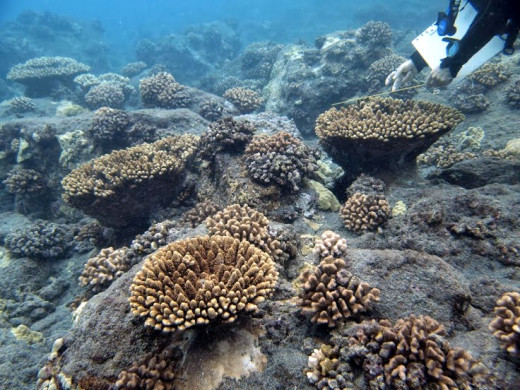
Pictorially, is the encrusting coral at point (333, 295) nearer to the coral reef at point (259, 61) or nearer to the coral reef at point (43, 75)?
the coral reef at point (259, 61)

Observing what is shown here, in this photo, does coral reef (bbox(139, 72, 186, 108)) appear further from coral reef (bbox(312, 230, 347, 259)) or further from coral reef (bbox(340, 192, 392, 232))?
coral reef (bbox(312, 230, 347, 259))

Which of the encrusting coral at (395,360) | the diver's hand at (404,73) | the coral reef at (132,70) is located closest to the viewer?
the encrusting coral at (395,360)

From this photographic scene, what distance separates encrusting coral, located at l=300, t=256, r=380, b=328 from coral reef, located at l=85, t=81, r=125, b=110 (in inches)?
585

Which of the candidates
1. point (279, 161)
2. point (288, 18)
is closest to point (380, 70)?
point (279, 161)

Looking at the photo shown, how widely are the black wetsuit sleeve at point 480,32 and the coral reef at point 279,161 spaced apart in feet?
9.25

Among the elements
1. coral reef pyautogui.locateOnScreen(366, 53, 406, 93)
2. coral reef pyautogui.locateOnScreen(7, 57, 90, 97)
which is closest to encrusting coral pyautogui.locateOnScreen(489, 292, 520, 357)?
coral reef pyautogui.locateOnScreen(366, 53, 406, 93)

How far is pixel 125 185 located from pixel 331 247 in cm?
459

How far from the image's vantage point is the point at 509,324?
2.56 meters

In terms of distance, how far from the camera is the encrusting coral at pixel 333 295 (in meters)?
3.18

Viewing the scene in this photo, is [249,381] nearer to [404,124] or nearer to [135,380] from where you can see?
[135,380]

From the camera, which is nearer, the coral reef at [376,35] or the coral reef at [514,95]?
the coral reef at [514,95]

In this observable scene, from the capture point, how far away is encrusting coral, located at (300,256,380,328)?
10.4 feet

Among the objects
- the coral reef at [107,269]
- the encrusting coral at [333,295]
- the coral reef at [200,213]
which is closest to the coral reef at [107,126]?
the coral reef at [200,213]

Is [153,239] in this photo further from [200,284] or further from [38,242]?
[38,242]
